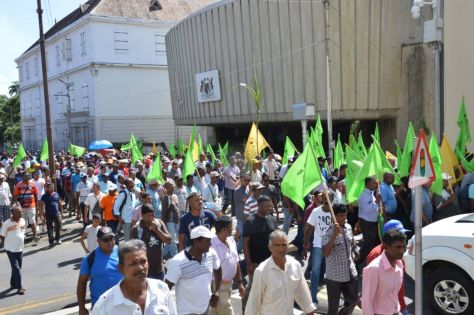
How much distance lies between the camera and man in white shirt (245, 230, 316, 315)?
4359mm

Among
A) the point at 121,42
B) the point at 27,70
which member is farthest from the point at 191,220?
the point at 27,70

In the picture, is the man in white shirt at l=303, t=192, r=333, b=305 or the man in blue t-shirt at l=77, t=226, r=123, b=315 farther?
the man in white shirt at l=303, t=192, r=333, b=305

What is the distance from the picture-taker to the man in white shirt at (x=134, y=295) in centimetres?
327

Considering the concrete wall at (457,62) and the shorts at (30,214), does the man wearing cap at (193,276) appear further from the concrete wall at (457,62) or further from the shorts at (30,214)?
the concrete wall at (457,62)

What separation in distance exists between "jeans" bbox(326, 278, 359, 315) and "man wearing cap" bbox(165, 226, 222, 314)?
1535 millimetres

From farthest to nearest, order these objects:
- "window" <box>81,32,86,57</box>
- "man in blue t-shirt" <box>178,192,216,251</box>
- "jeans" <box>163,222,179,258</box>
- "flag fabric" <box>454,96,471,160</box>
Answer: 1. "window" <box>81,32,86,57</box>
2. "flag fabric" <box>454,96,471,160</box>
3. "jeans" <box>163,222,179,258</box>
4. "man in blue t-shirt" <box>178,192,216,251</box>

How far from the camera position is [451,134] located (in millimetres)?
20078

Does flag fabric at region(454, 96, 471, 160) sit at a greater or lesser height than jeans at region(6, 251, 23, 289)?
greater

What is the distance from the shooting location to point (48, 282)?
8.95 m

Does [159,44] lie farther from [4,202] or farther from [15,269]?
[15,269]

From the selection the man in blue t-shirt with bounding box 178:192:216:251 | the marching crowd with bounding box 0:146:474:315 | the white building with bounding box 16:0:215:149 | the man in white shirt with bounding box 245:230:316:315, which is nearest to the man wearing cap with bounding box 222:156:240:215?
the marching crowd with bounding box 0:146:474:315

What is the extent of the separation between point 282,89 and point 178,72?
11.1 meters

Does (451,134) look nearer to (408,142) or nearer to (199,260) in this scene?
(408,142)

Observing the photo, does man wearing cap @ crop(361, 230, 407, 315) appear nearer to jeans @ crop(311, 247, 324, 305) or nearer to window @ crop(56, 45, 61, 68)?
jeans @ crop(311, 247, 324, 305)
